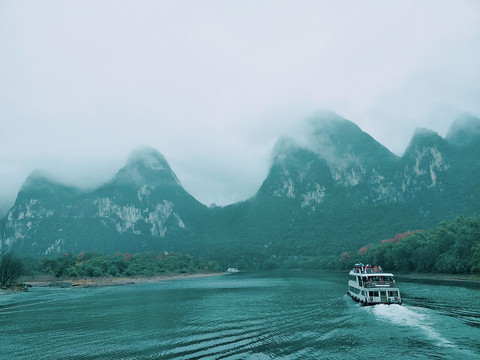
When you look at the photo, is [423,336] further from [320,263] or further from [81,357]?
[320,263]

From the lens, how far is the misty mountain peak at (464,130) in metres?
173

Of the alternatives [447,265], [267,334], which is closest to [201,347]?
[267,334]

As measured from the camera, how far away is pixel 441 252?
7069 cm

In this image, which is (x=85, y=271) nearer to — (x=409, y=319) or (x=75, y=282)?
(x=75, y=282)

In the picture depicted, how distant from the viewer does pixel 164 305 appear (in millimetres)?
42219

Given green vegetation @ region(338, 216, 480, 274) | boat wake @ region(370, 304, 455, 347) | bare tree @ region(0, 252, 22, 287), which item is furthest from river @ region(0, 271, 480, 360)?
bare tree @ region(0, 252, 22, 287)

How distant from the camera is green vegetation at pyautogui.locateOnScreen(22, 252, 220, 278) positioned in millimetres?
107750

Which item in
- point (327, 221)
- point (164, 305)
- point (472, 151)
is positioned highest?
point (472, 151)

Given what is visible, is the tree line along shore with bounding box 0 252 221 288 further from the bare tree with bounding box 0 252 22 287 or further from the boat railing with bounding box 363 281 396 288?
the boat railing with bounding box 363 281 396 288

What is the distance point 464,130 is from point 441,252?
13991 centimetres

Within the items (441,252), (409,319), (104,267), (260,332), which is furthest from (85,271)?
(409,319)

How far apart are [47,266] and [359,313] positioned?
11730 cm

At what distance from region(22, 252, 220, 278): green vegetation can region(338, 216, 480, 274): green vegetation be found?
7804 centimetres

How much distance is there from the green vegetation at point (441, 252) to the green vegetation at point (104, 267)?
3072 inches
